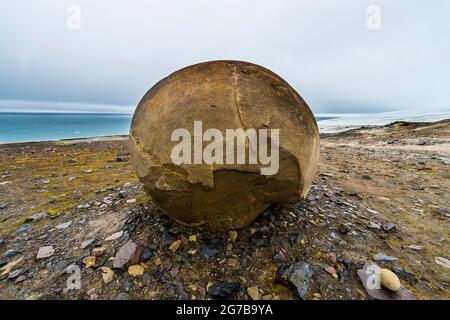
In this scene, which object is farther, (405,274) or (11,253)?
(11,253)

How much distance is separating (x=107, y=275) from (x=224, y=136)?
1.87m

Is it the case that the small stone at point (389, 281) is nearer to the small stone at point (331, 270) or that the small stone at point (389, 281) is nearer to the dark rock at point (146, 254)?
the small stone at point (331, 270)

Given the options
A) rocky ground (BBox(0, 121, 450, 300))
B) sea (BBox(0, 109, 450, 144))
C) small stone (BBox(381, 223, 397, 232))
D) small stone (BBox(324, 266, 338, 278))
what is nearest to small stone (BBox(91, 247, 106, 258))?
rocky ground (BBox(0, 121, 450, 300))

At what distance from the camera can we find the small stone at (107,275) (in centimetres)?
231

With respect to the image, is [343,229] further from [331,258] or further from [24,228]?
[24,228]

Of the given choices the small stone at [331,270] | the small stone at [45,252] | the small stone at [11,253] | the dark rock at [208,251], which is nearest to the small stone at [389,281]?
the small stone at [331,270]

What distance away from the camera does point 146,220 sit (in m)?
3.14

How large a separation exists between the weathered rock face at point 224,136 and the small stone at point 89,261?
3.05ft

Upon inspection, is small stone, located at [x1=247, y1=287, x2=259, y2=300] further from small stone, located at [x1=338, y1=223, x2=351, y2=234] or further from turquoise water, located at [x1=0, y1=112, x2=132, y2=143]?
turquoise water, located at [x1=0, y1=112, x2=132, y2=143]

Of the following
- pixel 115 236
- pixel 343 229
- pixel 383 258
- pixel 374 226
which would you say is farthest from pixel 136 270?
pixel 374 226

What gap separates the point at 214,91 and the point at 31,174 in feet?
24.8

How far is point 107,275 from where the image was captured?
7.74 ft
